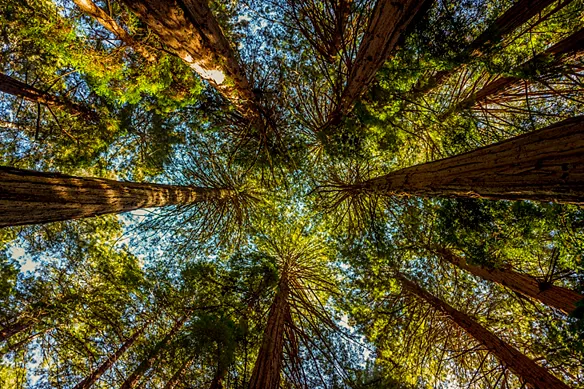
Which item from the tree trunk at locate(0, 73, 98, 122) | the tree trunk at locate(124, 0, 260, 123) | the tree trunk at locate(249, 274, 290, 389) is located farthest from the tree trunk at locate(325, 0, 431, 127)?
the tree trunk at locate(0, 73, 98, 122)

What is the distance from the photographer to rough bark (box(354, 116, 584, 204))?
2.06 meters

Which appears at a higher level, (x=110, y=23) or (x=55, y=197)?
(x=110, y=23)

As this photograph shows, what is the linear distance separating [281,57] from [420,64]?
363 centimetres

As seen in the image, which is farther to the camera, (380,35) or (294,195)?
(294,195)

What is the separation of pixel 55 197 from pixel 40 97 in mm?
5921

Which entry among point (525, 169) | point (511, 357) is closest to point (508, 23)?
point (525, 169)

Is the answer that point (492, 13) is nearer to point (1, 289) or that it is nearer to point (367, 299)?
point (367, 299)

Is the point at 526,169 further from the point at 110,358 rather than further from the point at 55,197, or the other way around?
the point at 110,358

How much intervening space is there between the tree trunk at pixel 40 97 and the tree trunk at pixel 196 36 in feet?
14.4

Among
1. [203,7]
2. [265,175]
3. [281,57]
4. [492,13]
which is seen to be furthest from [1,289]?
[492,13]

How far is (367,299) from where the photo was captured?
6.96 m

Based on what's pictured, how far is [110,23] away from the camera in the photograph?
4.62 meters

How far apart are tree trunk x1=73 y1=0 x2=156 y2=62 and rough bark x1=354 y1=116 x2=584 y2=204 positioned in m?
5.72

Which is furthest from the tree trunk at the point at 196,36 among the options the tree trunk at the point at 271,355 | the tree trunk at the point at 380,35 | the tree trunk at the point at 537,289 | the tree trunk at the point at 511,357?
the tree trunk at the point at 511,357
